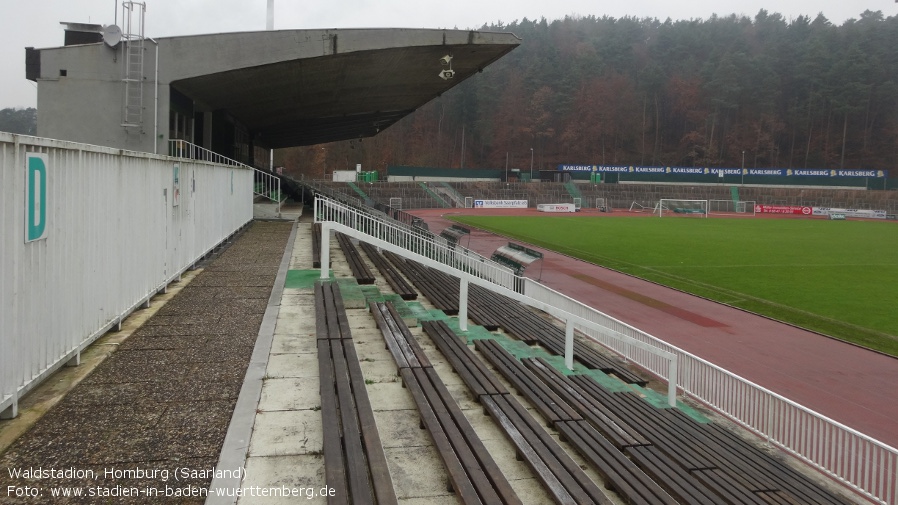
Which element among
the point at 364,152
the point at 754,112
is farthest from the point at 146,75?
the point at 754,112

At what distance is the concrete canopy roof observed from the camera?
2152 centimetres

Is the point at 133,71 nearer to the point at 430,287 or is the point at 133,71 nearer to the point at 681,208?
the point at 430,287

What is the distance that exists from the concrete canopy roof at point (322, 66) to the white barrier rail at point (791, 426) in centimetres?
1410

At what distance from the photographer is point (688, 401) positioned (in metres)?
10.8

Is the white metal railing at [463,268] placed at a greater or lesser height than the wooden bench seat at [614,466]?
greater

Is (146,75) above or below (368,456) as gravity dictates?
above

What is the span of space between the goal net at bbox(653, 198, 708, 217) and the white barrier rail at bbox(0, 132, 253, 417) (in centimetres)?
6645

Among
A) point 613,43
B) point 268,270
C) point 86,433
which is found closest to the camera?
point 86,433

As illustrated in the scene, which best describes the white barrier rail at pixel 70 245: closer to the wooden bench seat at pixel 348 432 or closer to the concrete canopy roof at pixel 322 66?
the wooden bench seat at pixel 348 432

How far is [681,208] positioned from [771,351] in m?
65.8

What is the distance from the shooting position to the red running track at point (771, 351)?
1123 cm

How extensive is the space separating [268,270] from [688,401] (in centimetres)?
971

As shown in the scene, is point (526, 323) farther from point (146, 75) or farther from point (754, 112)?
point (754, 112)

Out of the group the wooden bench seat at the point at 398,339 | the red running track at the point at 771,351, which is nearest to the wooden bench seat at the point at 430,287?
the wooden bench seat at the point at 398,339
